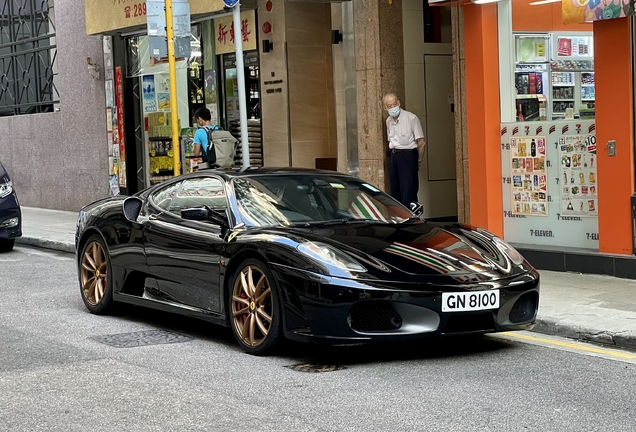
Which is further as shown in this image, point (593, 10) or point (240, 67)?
point (240, 67)

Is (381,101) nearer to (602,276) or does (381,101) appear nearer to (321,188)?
(602,276)

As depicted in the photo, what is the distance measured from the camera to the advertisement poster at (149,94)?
20.1 meters

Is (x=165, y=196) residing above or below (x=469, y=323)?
above

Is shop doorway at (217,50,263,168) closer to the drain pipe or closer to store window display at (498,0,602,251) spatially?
the drain pipe

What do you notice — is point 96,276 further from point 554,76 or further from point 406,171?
point 406,171

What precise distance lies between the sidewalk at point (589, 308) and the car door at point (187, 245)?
103 inches

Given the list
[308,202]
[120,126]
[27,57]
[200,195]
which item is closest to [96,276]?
[200,195]

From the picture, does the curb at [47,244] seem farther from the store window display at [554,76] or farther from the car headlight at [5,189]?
the store window display at [554,76]

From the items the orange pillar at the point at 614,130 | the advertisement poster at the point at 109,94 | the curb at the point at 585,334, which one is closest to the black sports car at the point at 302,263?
the curb at the point at 585,334

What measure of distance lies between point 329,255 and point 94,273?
3.27 meters

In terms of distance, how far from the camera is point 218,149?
14438mm

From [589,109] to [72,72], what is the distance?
13281 millimetres

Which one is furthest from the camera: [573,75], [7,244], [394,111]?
[7,244]

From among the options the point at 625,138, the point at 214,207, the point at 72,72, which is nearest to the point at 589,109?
the point at 625,138
